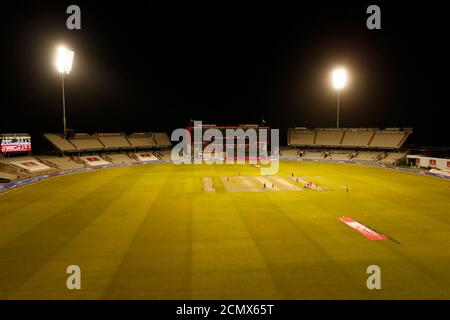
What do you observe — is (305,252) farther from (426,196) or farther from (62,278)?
(426,196)

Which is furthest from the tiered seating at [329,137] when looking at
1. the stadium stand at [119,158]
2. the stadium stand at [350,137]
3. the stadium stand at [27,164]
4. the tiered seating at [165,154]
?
the stadium stand at [27,164]

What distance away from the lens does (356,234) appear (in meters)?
19.0

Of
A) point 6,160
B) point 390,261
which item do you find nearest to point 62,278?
point 390,261

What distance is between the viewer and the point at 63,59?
4519cm

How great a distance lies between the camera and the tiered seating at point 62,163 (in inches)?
2010

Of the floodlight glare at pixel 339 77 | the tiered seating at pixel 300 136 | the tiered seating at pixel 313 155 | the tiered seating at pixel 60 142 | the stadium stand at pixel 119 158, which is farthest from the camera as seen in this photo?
the tiered seating at pixel 300 136

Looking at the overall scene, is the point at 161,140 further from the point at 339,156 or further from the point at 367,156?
the point at 367,156

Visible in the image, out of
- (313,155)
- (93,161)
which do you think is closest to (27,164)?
(93,161)

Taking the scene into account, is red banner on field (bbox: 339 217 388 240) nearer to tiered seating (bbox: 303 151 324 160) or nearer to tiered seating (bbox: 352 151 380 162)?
tiered seating (bbox: 352 151 380 162)

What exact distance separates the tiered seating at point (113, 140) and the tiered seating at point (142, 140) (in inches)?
61.3

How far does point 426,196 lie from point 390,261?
63.5ft

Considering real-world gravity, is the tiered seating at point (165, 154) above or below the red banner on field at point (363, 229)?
above

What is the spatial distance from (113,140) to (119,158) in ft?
25.4

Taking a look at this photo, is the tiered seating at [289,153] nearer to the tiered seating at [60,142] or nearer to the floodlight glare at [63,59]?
the tiered seating at [60,142]
